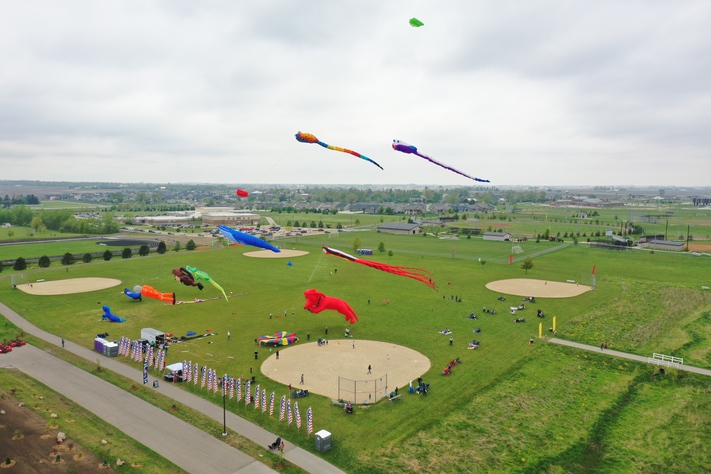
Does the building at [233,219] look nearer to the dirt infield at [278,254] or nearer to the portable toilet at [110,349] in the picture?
the dirt infield at [278,254]

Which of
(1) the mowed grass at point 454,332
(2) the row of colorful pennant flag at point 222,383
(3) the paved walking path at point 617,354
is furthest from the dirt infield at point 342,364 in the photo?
(3) the paved walking path at point 617,354

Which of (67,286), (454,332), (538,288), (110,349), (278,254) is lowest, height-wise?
(67,286)

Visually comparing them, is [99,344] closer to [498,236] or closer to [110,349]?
[110,349]

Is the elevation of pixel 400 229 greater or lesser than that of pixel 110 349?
greater

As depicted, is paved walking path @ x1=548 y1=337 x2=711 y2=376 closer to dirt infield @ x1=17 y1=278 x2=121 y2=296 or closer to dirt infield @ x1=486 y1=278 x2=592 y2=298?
dirt infield @ x1=486 y1=278 x2=592 y2=298

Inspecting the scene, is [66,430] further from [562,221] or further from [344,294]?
[562,221]

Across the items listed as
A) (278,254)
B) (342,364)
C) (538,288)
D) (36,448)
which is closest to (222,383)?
(342,364)

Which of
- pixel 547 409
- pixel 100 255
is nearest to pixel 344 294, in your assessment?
pixel 547 409
